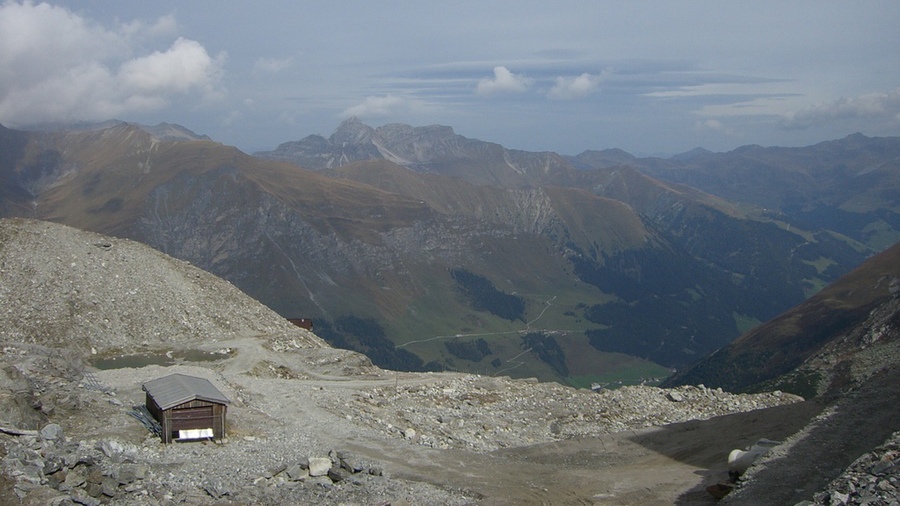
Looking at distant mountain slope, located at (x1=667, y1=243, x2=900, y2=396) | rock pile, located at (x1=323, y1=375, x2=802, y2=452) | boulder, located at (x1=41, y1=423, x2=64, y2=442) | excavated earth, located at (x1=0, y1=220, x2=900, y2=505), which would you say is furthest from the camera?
distant mountain slope, located at (x1=667, y1=243, x2=900, y2=396)

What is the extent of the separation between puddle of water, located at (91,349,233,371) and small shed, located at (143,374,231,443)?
1942cm

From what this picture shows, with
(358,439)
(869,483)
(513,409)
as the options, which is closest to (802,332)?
(513,409)

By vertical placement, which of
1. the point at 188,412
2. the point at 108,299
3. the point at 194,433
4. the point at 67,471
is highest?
the point at 67,471

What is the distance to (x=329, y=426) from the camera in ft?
125

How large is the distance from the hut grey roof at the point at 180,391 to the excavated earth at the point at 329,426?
5.48 ft

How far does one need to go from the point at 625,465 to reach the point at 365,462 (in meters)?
13.0

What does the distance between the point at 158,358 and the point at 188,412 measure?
23.0 metres

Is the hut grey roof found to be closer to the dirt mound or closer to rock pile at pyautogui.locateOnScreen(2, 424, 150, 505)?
rock pile at pyautogui.locateOnScreen(2, 424, 150, 505)

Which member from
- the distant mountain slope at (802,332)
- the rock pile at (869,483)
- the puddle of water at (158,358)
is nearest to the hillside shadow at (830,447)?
the rock pile at (869,483)

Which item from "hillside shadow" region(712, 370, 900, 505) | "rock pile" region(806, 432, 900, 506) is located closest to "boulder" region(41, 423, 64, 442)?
"hillside shadow" region(712, 370, 900, 505)

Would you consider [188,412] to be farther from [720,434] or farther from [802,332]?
[802,332]

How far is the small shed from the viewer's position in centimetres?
3206

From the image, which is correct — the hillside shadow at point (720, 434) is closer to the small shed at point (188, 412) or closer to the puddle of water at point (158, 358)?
the small shed at point (188, 412)

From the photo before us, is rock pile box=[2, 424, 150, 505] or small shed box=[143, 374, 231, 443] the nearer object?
rock pile box=[2, 424, 150, 505]
